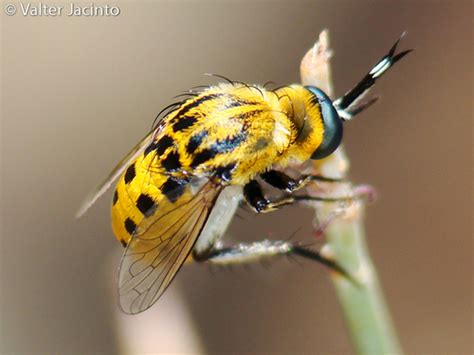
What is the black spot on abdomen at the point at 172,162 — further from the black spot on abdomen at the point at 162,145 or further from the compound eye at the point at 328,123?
the compound eye at the point at 328,123

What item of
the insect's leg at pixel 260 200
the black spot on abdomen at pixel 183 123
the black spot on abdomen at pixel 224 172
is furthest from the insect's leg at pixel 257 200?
the black spot on abdomen at pixel 183 123

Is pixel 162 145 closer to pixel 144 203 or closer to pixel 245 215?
pixel 144 203

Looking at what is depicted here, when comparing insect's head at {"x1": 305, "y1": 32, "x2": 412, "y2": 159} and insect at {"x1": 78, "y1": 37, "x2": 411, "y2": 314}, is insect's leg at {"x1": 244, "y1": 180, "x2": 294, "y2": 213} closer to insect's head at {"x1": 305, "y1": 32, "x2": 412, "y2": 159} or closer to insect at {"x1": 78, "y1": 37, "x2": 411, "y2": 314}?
insect at {"x1": 78, "y1": 37, "x2": 411, "y2": 314}

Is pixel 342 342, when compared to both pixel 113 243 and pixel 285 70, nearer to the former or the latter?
pixel 113 243

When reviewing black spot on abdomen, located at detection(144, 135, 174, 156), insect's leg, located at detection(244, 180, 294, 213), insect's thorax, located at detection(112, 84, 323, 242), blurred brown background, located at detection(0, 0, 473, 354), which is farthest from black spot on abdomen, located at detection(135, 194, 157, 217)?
blurred brown background, located at detection(0, 0, 473, 354)

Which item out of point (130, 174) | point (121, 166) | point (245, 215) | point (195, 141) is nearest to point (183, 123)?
point (195, 141)

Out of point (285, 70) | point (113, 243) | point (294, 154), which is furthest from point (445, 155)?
point (294, 154)
